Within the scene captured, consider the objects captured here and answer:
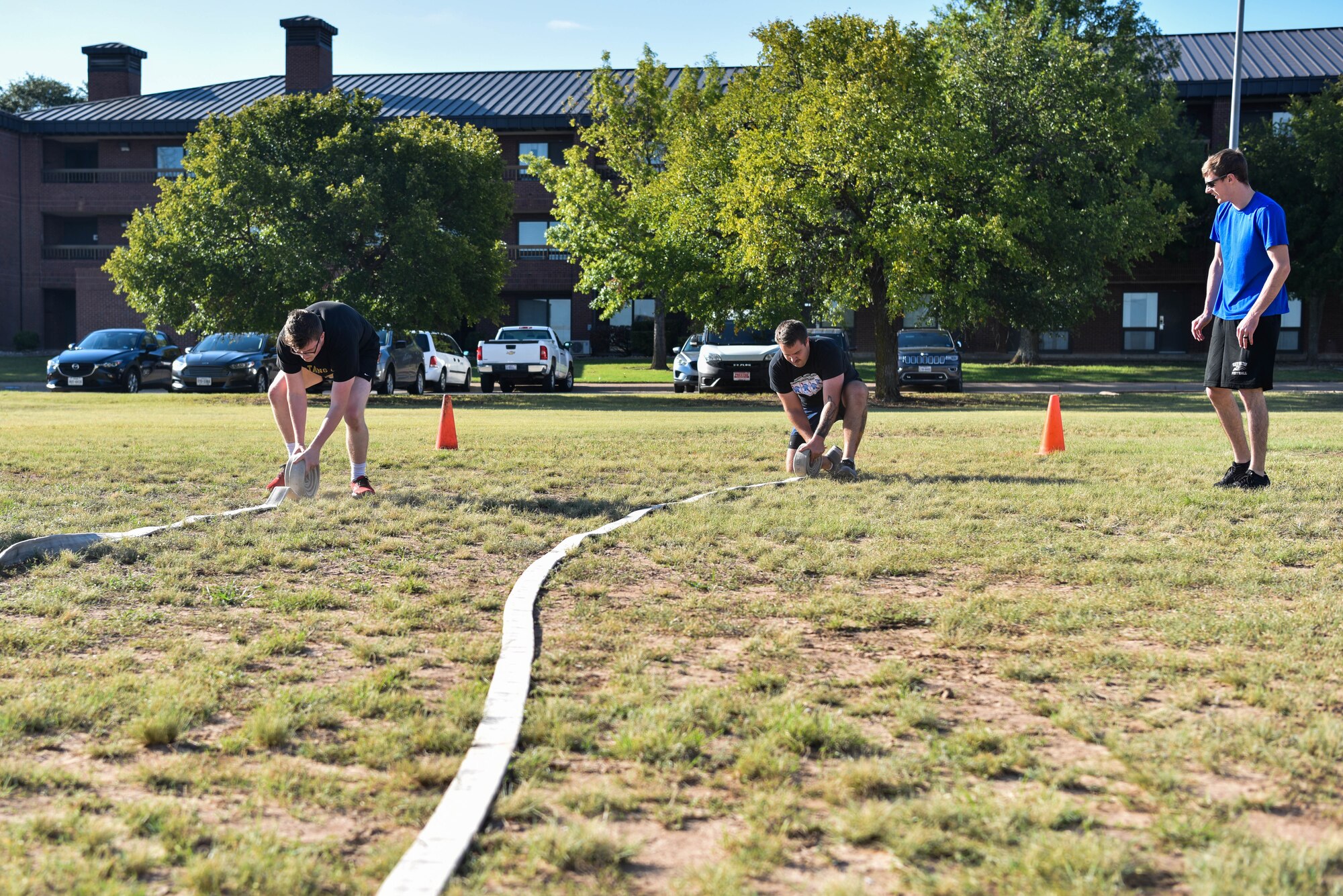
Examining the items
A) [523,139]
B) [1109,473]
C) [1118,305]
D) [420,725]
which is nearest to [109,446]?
[1109,473]

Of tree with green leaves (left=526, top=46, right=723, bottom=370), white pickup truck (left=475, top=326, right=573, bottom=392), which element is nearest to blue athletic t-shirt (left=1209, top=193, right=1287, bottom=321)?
tree with green leaves (left=526, top=46, right=723, bottom=370)

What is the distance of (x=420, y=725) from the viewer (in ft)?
12.1

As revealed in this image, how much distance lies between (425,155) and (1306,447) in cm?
2042

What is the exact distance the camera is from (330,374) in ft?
30.7

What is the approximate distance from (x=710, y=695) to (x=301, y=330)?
548cm

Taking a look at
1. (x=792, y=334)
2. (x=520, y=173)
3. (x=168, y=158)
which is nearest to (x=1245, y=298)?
(x=792, y=334)

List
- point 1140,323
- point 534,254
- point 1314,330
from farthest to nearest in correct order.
→ point 534,254
point 1140,323
point 1314,330

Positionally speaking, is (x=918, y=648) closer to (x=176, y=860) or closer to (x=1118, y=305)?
(x=176, y=860)

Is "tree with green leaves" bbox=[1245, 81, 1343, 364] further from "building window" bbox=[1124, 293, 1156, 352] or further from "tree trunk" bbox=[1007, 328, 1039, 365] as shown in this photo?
"tree trunk" bbox=[1007, 328, 1039, 365]

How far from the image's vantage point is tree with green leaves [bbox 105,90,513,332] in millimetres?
26094

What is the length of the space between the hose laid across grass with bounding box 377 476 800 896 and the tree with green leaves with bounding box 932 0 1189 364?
66.9 ft

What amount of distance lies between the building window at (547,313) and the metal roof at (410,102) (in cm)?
756

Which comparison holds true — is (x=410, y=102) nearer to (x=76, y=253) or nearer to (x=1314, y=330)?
(x=76, y=253)

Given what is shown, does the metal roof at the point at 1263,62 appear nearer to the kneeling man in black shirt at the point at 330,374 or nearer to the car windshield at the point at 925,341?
the car windshield at the point at 925,341
